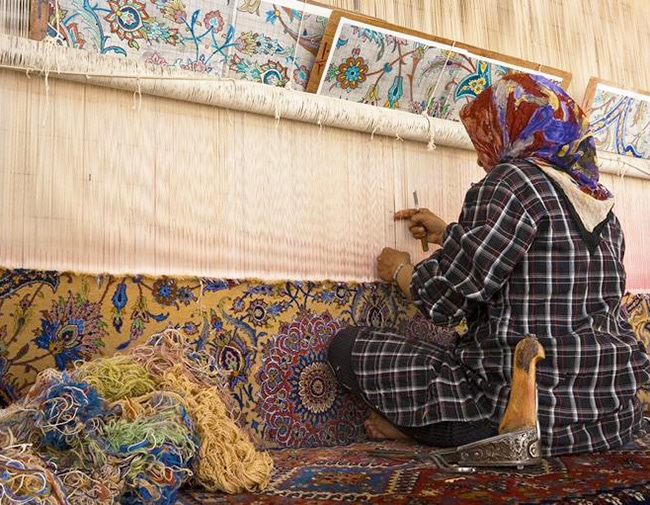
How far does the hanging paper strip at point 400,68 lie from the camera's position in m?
1.95

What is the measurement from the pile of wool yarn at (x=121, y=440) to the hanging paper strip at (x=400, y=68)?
103 cm

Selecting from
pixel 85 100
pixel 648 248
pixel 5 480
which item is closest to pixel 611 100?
pixel 648 248

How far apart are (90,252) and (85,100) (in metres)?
0.38

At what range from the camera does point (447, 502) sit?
1.14m

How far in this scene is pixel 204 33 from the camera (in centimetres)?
181

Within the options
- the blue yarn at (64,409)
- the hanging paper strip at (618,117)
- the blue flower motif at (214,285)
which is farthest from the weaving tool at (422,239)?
the blue yarn at (64,409)

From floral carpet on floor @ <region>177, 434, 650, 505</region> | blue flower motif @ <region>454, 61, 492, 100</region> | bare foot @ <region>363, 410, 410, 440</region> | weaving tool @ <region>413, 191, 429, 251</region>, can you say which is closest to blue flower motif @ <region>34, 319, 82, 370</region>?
floral carpet on floor @ <region>177, 434, 650, 505</region>

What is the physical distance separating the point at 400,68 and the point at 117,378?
1.31 m

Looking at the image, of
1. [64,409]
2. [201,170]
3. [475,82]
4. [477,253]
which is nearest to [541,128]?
[477,253]

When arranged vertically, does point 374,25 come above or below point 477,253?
above

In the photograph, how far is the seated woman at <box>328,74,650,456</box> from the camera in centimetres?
153

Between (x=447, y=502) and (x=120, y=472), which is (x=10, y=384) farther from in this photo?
(x=447, y=502)

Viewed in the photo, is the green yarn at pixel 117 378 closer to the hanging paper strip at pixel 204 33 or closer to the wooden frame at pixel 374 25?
the hanging paper strip at pixel 204 33

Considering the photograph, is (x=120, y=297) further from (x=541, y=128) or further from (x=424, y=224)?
(x=541, y=128)
